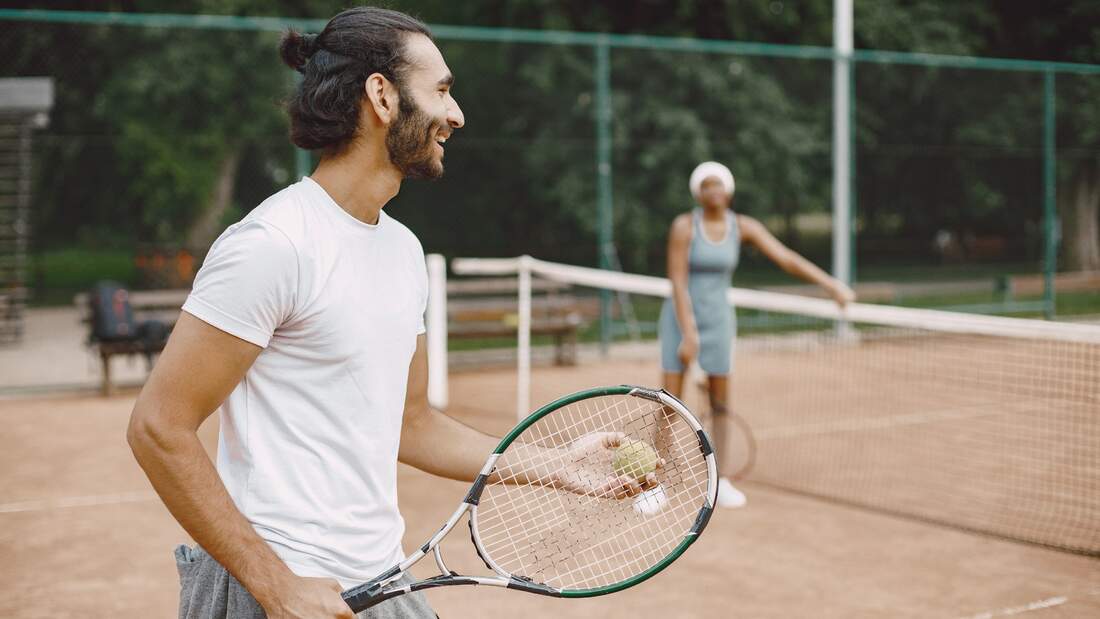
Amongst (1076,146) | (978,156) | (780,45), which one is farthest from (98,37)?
(1076,146)

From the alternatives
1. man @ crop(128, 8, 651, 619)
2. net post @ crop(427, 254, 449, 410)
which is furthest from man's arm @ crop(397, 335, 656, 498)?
net post @ crop(427, 254, 449, 410)

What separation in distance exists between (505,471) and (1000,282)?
14046 millimetres

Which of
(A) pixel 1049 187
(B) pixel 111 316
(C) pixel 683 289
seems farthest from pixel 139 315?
(A) pixel 1049 187

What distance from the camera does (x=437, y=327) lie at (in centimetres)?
896

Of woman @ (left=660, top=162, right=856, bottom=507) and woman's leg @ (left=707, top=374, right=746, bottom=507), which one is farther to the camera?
woman's leg @ (left=707, top=374, right=746, bottom=507)

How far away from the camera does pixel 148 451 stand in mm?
1716

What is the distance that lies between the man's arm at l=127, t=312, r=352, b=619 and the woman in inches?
184

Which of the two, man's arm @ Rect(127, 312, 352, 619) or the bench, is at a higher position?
man's arm @ Rect(127, 312, 352, 619)

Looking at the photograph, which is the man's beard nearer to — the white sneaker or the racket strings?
the racket strings

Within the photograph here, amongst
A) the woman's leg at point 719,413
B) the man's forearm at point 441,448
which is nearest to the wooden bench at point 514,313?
the woman's leg at point 719,413

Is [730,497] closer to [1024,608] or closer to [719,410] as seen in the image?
[719,410]

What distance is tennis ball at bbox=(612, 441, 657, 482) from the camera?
2270 millimetres

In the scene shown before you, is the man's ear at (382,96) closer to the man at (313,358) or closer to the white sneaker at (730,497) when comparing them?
the man at (313,358)

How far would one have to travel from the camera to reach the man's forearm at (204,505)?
5.63 feet
